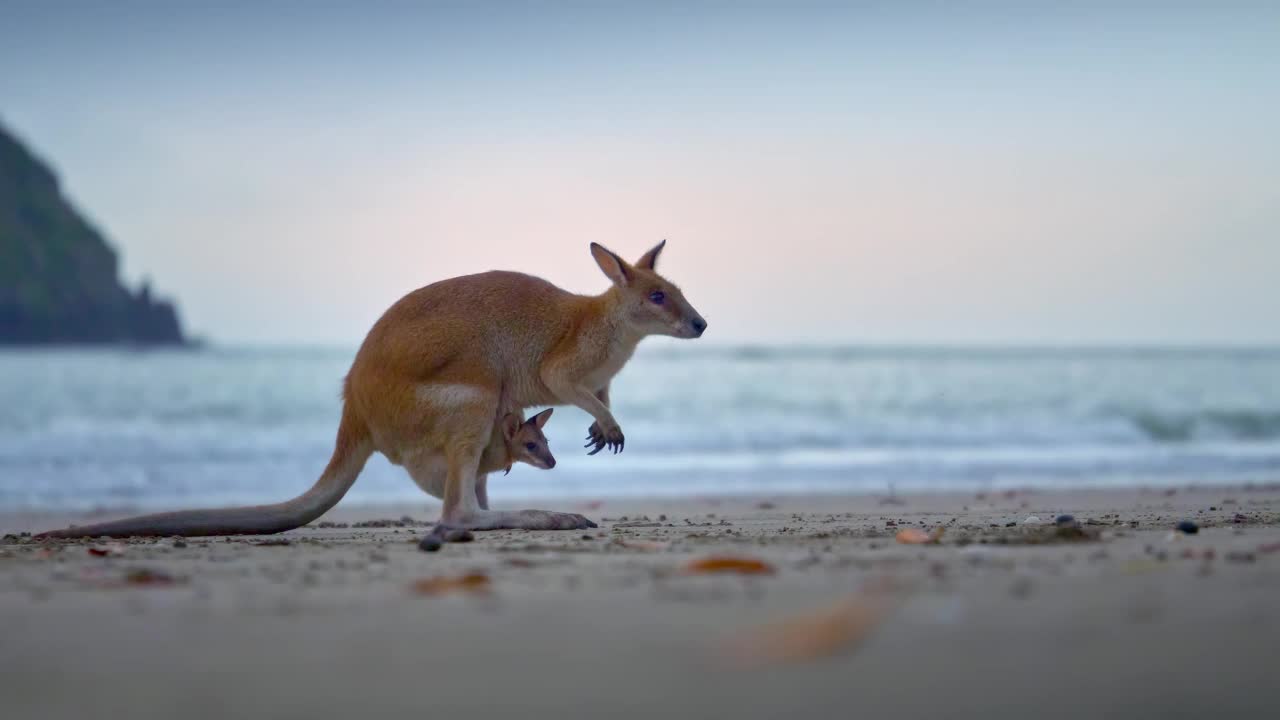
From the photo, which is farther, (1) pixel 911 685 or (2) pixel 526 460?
(2) pixel 526 460

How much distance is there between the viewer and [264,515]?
575cm

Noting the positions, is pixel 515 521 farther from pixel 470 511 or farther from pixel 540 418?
pixel 540 418

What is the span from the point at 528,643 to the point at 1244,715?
1397 mm

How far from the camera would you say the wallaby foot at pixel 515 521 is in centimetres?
584

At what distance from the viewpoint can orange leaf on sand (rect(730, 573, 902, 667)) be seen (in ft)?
8.61

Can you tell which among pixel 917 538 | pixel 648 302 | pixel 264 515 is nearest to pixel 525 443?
pixel 648 302

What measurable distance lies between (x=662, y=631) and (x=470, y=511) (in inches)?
123

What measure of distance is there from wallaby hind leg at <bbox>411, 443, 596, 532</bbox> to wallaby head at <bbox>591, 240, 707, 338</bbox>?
1.16 m

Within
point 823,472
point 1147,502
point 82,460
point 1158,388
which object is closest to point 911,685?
point 1147,502

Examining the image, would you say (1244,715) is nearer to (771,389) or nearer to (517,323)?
(517,323)

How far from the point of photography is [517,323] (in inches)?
247

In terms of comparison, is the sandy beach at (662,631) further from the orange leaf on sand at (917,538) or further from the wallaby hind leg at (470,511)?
the wallaby hind leg at (470,511)

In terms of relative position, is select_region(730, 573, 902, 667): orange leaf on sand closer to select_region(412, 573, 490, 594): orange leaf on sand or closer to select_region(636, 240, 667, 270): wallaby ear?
select_region(412, 573, 490, 594): orange leaf on sand

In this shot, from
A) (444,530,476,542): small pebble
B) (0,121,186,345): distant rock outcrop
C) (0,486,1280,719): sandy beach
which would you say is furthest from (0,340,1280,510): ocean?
(0,121,186,345): distant rock outcrop
